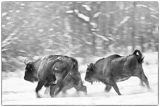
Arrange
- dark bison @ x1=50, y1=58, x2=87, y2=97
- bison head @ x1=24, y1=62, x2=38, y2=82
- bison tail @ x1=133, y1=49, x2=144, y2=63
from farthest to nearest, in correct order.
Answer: bison head @ x1=24, y1=62, x2=38, y2=82 → bison tail @ x1=133, y1=49, x2=144, y2=63 → dark bison @ x1=50, y1=58, x2=87, y2=97

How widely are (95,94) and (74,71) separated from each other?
1.43 feet

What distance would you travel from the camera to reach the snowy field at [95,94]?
749cm

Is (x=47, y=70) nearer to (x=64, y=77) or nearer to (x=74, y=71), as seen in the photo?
(x=64, y=77)

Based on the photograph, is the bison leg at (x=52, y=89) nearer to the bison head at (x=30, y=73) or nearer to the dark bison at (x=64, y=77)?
the dark bison at (x=64, y=77)

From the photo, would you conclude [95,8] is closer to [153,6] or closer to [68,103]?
[153,6]

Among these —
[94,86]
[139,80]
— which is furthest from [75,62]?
[139,80]

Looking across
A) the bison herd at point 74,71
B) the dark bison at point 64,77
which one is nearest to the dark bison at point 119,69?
the bison herd at point 74,71

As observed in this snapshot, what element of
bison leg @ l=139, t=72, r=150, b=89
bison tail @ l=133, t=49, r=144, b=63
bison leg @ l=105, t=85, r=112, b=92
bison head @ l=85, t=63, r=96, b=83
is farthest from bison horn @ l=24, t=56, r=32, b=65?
bison leg @ l=139, t=72, r=150, b=89

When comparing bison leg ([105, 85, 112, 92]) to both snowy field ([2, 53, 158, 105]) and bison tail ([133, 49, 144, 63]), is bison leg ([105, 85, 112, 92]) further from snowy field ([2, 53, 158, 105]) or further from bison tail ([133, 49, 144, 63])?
bison tail ([133, 49, 144, 63])

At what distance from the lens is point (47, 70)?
7688 mm

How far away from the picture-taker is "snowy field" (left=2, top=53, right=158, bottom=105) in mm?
7488

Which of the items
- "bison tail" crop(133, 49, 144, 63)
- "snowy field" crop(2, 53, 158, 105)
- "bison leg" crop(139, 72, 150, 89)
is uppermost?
"bison tail" crop(133, 49, 144, 63)

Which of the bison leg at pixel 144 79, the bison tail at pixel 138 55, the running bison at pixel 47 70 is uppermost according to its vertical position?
the bison tail at pixel 138 55

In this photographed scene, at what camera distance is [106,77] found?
7793 millimetres
